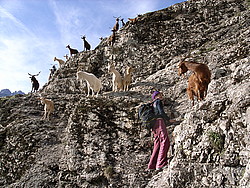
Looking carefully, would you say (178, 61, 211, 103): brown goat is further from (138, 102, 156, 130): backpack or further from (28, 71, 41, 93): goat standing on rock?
(28, 71, 41, 93): goat standing on rock

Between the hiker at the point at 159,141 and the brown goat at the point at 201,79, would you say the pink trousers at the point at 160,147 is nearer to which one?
the hiker at the point at 159,141

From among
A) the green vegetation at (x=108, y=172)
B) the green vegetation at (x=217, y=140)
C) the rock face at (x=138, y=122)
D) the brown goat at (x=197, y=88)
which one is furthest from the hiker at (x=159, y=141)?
Result: the green vegetation at (x=217, y=140)

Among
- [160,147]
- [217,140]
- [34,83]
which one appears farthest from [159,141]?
[34,83]

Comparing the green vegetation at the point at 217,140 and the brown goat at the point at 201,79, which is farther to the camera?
the brown goat at the point at 201,79

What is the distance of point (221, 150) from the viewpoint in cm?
571

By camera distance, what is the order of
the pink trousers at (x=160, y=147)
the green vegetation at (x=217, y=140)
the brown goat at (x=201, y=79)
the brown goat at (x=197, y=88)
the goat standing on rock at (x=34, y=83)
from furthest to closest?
the goat standing on rock at (x=34, y=83) → the brown goat at (x=197, y=88) → the brown goat at (x=201, y=79) → the pink trousers at (x=160, y=147) → the green vegetation at (x=217, y=140)

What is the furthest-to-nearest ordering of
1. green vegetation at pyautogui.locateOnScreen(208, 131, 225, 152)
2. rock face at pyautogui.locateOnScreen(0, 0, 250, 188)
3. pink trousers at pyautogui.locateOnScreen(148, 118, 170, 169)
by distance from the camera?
pink trousers at pyautogui.locateOnScreen(148, 118, 170, 169) < rock face at pyautogui.locateOnScreen(0, 0, 250, 188) < green vegetation at pyautogui.locateOnScreen(208, 131, 225, 152)

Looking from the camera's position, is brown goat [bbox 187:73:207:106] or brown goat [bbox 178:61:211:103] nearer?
brown goat [bbox 178:61:211:103]

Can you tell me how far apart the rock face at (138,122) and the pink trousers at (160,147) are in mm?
318

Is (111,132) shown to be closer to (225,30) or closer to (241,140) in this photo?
(241,140)

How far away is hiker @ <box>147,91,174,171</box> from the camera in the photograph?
24.8ft

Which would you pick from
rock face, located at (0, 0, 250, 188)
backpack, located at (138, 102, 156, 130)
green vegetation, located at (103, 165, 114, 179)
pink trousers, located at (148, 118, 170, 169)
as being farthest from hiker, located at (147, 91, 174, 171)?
green vegetation, located at (103, 165, 114, 179)

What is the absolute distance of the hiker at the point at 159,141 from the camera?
7555 mm

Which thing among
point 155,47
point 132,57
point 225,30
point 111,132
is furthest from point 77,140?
point 225,30
